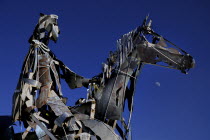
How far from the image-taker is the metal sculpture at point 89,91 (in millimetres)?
9172

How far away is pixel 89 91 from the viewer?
10.4 meters

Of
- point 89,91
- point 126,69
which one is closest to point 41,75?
point 89,91

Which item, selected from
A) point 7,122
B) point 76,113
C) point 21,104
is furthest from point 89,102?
point 7,122

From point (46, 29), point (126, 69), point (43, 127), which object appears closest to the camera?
point (43, 127)

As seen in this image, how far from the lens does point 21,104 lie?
30.2 feet

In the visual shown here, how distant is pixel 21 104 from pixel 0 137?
50.3 inches

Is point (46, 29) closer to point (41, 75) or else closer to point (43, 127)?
point (41, 75)

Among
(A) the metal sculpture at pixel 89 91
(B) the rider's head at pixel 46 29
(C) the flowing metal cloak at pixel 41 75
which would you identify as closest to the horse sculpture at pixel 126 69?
(A) the metal sculpture at pixel 89 91

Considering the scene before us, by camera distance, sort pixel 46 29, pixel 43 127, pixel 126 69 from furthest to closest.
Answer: pixel 46 29 < pixel 126 69 < pixel 43 127

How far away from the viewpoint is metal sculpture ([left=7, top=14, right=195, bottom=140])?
917 cm

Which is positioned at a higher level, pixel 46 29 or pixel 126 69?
pixel 46 29

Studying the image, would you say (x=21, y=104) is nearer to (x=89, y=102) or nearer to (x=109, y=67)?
(x=89, y=102)

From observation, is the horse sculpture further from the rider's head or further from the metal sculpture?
the rider's head

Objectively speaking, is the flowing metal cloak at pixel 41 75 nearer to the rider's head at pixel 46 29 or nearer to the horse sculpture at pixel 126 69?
the rider's head at pixel 46 29
